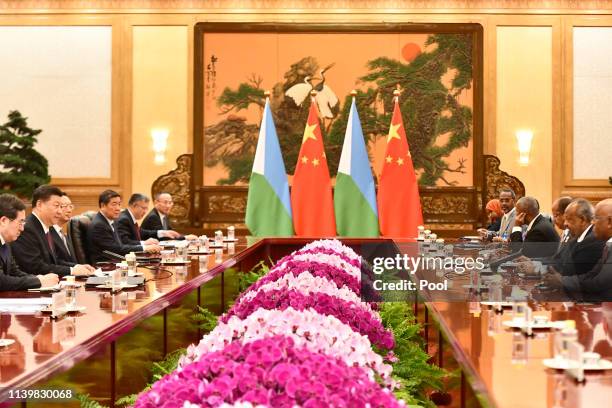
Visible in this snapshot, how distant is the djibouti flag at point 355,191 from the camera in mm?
9719

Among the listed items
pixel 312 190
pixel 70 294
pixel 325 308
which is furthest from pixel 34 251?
pixel 312 190

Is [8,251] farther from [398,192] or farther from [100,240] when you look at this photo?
[398,192]

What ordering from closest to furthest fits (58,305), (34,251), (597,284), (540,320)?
(540,320) < (58,305) < (597,284) < (34,251)

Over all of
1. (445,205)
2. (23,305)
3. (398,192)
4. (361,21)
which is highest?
(361,21)

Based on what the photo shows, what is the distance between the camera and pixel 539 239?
19.7 feet

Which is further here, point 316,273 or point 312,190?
point 312,190

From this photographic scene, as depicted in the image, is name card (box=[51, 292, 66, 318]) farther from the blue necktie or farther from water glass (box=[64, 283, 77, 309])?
the blue necktie

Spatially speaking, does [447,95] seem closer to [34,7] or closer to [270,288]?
[34,7]

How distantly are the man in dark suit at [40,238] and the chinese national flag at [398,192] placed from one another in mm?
5183

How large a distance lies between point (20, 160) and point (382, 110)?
4604 millimetres

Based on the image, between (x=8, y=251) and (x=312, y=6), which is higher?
(x=312, y=6)

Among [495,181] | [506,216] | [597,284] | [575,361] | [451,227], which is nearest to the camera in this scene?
[575,361]

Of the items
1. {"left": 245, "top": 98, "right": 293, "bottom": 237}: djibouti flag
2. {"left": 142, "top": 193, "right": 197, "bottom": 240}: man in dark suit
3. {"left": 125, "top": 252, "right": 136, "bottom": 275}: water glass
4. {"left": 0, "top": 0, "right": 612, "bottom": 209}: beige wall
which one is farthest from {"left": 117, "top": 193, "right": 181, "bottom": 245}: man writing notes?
{"left": 0, "top": 0, "right": 612, "bottom": 209}: beige wall

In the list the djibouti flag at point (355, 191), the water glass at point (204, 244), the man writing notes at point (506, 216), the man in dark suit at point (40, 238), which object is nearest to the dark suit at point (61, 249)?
the man in dark suit at point (40, 238)
